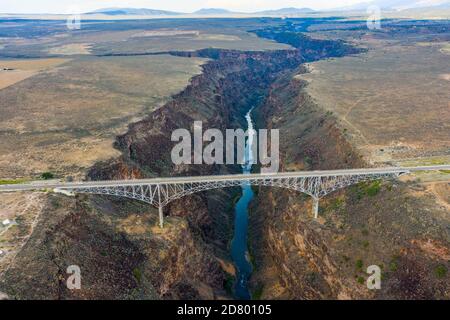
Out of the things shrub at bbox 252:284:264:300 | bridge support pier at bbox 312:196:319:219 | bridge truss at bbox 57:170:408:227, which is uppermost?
bridge truss at bbox 57:170:408:227

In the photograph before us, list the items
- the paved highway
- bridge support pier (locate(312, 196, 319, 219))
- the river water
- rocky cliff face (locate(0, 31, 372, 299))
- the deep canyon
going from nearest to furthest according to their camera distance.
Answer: rocky cliff face (locate(0, 31, 372, 299)), the deep canyon, the paved highway, bridge support pier (locate(312, 196, 319, 219)), the river water

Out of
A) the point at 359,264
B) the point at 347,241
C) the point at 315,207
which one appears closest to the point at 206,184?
the point at 315,207

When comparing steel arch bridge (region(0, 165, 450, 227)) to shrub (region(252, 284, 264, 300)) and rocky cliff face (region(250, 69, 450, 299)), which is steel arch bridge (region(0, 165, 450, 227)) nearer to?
rocky cliff face (region(250, 69, 450, 299))

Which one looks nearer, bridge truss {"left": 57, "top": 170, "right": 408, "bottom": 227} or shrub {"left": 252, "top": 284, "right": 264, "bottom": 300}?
bridge truss {"left": 57, "top": 170, "right": 408, "bottom": 227}

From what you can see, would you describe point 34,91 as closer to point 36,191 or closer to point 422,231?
point 36,191

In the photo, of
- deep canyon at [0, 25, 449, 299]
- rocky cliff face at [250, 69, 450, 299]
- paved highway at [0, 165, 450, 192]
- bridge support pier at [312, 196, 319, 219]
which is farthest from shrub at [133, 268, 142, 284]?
bridge support pier at [312, 196, 319, 219]

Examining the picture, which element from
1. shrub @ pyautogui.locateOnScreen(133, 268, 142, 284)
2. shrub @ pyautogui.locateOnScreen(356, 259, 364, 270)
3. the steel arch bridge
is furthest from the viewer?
the steel arch bridge
